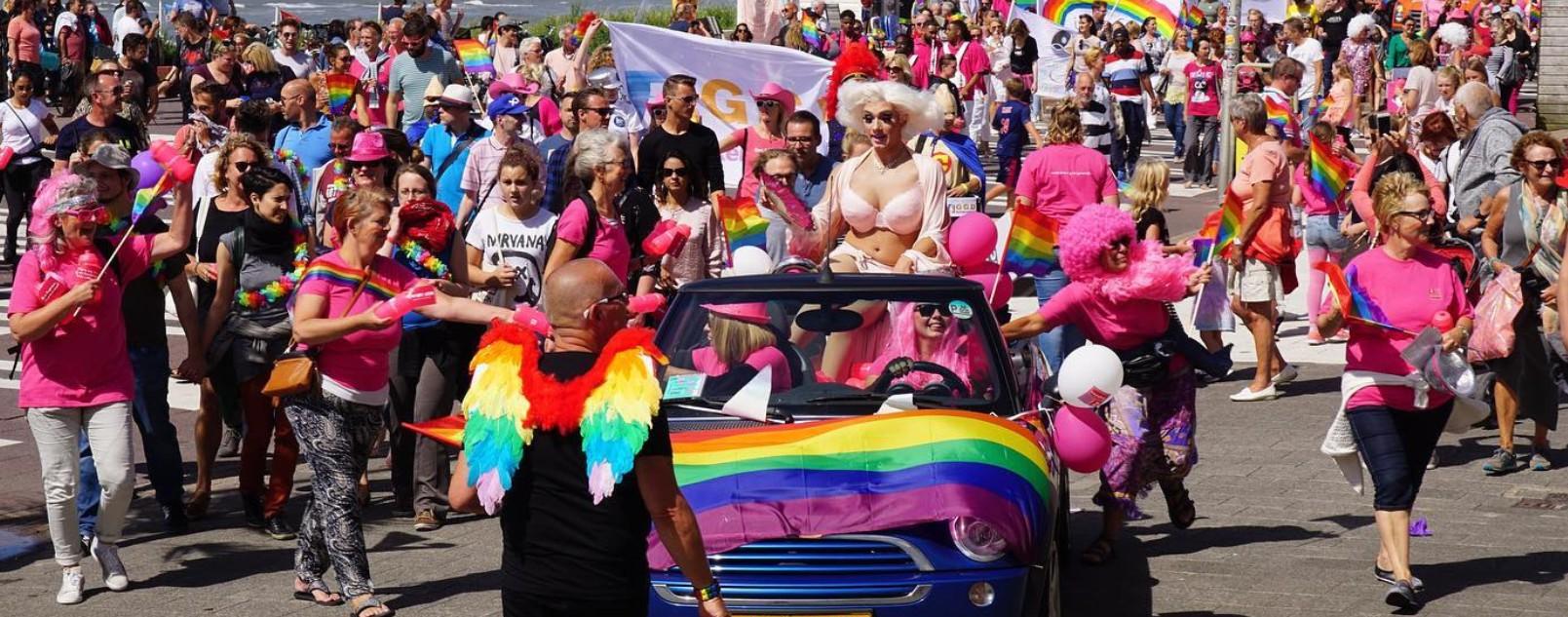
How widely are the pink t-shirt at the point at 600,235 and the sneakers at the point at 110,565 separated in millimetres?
2516

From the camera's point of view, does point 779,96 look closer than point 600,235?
No

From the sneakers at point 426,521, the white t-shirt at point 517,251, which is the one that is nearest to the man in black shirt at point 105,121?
the white t-shirt at point 517,251

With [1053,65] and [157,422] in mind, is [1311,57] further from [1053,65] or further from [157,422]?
[157,422]

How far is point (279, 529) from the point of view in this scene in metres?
9.38

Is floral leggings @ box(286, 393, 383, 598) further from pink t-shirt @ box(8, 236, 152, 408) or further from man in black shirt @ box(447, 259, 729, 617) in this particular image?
man in black shirt @ box(447, 259, 729, 617)

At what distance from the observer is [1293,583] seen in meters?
8.26

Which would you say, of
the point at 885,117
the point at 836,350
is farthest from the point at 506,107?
the point at 836,350

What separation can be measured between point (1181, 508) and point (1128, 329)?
100 centimetres

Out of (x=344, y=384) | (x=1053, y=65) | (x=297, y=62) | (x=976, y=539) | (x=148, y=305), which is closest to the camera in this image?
(x=976, y=539)

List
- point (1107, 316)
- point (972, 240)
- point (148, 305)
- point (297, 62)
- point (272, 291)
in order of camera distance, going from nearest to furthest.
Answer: point (1107, 316)
point (272, 291)
point (148, 305)
point (972, 240)
point (297, 62)

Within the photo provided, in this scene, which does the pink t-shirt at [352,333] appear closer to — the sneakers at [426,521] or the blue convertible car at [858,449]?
the blue convertible car at [858,449]

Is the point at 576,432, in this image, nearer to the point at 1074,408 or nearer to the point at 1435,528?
the point at 1074,408

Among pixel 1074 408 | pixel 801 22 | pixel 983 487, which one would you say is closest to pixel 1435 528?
pixel 1074 408

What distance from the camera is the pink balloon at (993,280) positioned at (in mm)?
9328
